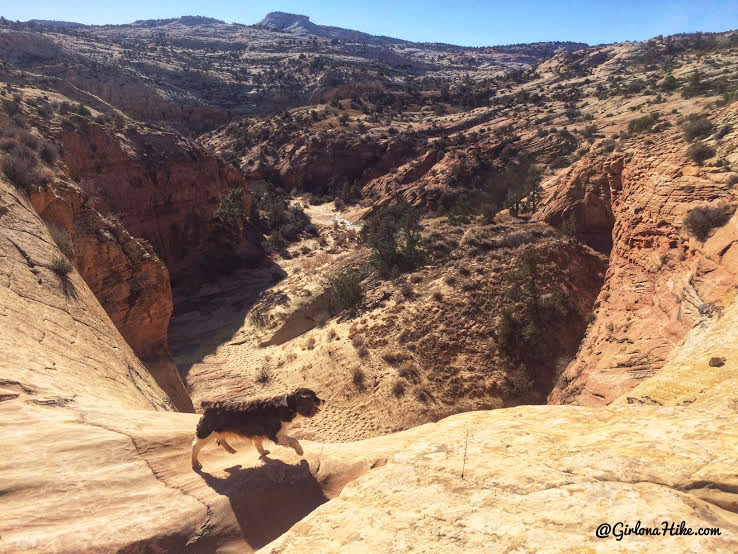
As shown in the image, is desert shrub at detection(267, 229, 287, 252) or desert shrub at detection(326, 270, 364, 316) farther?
desert shrub at detection(267, 229, 287, 252)

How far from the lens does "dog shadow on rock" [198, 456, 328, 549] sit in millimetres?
3678

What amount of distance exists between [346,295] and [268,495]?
629 inches

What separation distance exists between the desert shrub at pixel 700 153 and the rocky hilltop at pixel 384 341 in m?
0.07

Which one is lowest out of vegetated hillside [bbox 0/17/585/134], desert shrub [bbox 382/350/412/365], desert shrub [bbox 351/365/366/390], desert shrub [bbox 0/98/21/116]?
desert shrub [bbox 351/365/366/390]

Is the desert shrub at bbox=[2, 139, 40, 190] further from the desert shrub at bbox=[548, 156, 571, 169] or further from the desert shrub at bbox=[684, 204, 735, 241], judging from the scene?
the desert shrub at bbox=[548, 156, 571, 169]

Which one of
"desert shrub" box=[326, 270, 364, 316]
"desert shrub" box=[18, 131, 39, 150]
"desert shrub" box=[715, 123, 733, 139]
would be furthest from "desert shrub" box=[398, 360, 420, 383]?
"desert shrub" box=[18, 131, 39, 150]

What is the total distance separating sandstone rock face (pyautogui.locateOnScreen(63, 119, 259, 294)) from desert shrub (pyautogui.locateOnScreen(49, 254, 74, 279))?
20.0m

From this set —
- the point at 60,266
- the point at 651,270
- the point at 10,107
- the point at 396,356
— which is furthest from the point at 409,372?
the point at 10,107

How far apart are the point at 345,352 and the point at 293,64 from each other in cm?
10956

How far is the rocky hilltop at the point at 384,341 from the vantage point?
313 centimetres

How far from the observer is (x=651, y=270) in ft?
42.8

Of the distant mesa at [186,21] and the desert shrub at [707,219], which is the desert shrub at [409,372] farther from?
the distant mesa at [186,21]

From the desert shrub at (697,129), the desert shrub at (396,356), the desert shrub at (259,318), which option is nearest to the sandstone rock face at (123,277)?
the desert shrub at (396,356)

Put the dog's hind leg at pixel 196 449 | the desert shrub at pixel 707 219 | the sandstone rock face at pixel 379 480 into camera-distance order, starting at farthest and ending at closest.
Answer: the desert shrub at pixel 707 219 < the dog's hind leg at pixel 196 449 < the sandstone rock face at pixel 379 480
